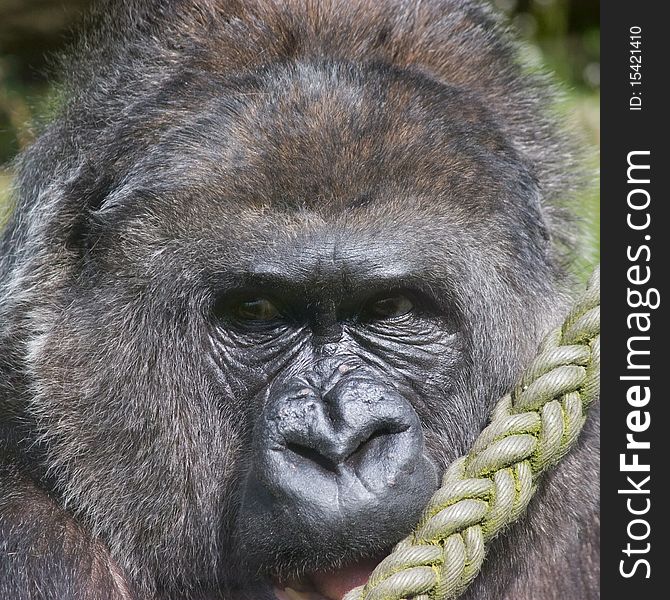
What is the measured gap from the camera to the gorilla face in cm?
431

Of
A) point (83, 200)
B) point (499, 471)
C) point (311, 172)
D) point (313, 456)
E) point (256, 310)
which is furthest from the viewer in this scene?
point (83, 200)

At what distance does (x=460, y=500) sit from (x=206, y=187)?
5.21ft

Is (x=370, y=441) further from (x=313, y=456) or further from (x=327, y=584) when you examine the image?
(x=327, y=584)

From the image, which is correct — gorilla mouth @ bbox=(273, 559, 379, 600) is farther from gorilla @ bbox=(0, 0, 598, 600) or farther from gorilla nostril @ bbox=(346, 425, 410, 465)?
gorilla nostril @ bbox=(346, 425, 410, 465)

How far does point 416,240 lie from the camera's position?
433 centimetres

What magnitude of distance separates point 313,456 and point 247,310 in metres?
0.80

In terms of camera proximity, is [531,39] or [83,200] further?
[531,39]

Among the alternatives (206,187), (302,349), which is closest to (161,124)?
(206,187)

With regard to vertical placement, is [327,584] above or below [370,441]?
below

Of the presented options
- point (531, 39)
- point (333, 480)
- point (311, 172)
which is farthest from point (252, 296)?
point (531, 39)

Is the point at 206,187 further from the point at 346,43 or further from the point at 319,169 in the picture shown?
the point at 346,43

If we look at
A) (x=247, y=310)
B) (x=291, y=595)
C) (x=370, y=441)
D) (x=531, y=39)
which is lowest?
(x=291, y=595)

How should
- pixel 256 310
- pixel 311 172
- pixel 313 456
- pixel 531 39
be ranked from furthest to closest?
1. pixel 531 39
2. pixel 256 310
3. pixel 311 172
4. pixel 313 456

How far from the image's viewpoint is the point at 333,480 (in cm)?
382
